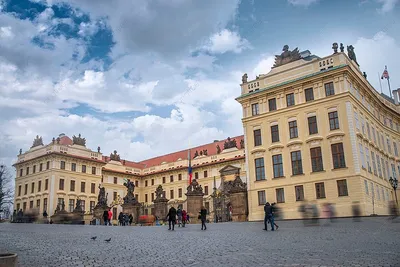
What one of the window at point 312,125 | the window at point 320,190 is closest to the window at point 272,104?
the window at point 312,125

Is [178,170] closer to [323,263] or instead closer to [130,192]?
[130,192]

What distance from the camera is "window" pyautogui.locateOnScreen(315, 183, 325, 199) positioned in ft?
120

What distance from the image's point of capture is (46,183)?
2584 inches

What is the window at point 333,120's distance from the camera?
37.2 meters

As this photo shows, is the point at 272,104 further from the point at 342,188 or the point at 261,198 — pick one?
the point at 342,188

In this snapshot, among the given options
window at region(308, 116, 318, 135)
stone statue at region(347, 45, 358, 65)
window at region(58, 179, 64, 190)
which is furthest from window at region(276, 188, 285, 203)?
window at region(58, 179, 64, 190)

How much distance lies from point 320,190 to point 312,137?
514cm

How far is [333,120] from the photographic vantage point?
37406mm

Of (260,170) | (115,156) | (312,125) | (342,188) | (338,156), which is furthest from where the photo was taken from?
(115,156)

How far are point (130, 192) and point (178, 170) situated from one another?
104ft

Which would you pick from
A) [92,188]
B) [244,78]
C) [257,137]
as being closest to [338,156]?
[257,137]

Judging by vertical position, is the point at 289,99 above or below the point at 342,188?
above

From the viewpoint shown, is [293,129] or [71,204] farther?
[71,204]

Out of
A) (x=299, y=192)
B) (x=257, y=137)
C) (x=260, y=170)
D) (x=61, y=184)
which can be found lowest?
(x=299, y=192)
